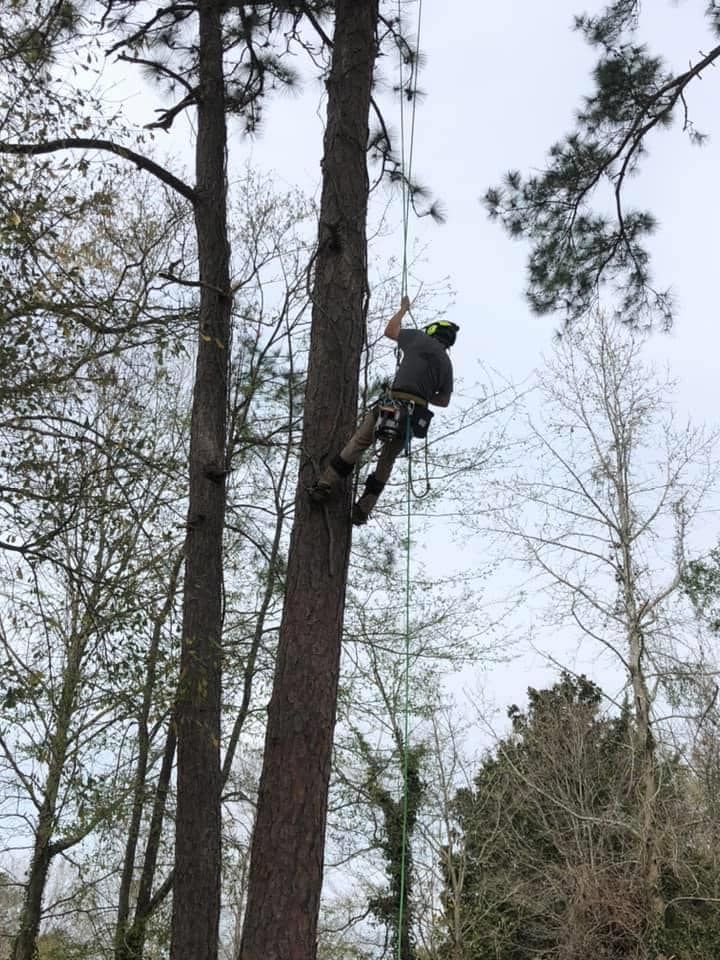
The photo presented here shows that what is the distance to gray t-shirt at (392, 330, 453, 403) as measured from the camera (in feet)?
15.5

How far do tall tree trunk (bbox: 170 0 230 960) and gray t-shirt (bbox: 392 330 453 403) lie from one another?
3.61 feet

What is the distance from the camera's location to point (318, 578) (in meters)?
4.06

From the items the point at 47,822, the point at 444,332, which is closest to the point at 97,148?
the point at 444,332

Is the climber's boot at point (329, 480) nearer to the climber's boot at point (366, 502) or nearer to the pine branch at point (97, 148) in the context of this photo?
the climber's boot at point (366, 502)

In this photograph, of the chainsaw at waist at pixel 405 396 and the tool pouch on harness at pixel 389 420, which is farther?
the chainsaw at waist at pixel 405 396

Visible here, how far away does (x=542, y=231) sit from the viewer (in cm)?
848

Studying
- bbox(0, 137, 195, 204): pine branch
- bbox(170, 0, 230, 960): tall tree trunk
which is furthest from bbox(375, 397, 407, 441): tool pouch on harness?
bbox(0, 137, 195, 204): pine branch

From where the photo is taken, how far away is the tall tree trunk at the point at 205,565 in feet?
18.6

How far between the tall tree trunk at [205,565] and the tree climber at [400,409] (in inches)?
44.8

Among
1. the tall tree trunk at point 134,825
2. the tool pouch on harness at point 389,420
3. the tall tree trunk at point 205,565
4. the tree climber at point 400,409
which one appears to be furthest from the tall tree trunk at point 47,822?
the tool pouch on harness at point 389,420

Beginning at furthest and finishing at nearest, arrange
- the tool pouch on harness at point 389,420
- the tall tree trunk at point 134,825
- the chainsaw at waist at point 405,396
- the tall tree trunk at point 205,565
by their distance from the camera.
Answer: the tall tree trunk at point 134,825 < the tall tree trunk at point 205,565 < the chainsaw at waist at point 405,396 < the tool pouch on harness at point 389,420

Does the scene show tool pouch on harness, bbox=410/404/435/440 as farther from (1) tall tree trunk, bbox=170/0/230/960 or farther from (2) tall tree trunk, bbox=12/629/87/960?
(2) tall tree trunk, bbox=12/629/87/960

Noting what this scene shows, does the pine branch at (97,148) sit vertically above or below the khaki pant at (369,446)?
above

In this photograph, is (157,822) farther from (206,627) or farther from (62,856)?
(206,627)
